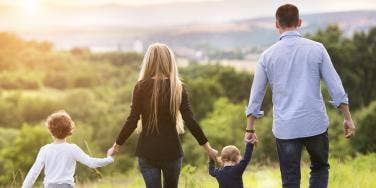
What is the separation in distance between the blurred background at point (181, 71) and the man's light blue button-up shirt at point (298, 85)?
223cm

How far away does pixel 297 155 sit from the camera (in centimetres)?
514

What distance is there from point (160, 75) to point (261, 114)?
32.4 inches

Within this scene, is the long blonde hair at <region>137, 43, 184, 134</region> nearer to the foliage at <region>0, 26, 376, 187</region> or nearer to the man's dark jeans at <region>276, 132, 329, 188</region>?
the man's dark jeans at <region>276, 132, 329, 188</region>

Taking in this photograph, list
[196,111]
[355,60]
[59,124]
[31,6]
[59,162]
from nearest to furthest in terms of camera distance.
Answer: [59,124], [59,162], [355,60], [196,111], [31,6]

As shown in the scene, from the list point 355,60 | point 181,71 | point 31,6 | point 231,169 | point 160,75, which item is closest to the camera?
point 160,75

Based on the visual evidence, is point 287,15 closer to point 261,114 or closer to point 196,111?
point 261,114

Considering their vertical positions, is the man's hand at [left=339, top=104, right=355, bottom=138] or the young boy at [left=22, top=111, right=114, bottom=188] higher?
the man's hand at [left=339, top=104, right=355, bottom=138]

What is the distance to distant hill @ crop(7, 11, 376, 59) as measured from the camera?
287 ft

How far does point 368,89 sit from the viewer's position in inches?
2132

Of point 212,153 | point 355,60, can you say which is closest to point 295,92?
point 212,153

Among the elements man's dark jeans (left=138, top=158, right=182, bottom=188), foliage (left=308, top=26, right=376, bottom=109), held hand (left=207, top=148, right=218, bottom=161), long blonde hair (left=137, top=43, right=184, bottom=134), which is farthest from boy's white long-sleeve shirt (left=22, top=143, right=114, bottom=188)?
foliage (left=308, top=26, right=376, bottom=109)

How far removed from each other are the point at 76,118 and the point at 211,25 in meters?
54.1

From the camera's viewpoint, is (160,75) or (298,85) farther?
(160,75)

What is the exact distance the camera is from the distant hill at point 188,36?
87500 mm
